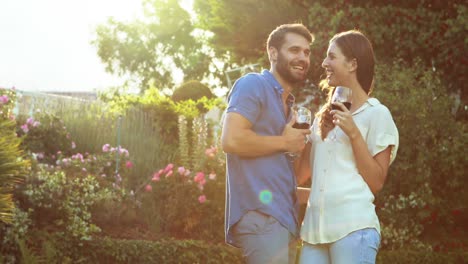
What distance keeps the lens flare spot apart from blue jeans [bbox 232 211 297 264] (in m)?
0.07

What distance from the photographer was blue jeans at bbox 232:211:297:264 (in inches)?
138

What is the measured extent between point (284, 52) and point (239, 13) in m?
16.7

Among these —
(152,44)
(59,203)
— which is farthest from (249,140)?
(152,44)

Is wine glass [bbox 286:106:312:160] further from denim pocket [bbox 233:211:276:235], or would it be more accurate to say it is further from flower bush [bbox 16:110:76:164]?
flower bush [bbox 16:110:76:164]

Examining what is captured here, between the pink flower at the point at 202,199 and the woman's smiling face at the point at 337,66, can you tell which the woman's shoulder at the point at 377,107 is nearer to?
the woman's smiling face at the point at 337,66

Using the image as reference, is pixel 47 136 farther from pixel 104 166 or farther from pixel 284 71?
pixel 284 71

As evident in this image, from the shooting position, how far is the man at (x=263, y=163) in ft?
11.6

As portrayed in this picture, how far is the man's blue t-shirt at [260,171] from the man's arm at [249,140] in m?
0.04

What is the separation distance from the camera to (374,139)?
3.62 metres

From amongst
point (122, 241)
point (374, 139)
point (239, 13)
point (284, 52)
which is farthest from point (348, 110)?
point (239, 13)

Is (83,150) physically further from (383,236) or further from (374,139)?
(374,139)

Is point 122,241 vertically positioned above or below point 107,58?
below

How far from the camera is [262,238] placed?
11.5ft

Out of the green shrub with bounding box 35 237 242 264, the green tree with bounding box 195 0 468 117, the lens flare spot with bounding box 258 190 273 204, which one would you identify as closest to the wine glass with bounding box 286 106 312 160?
the lens flare spot with bounding box 258 190 273 204
